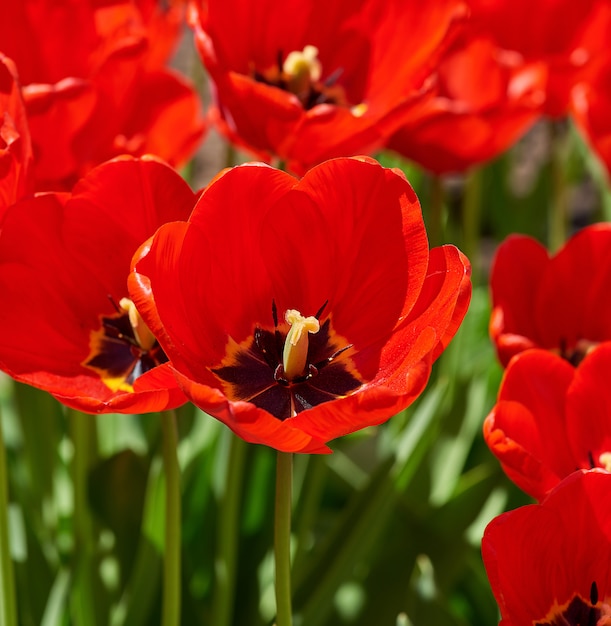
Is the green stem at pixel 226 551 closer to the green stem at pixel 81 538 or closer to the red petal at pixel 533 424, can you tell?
→ the green stem at pixel 81 538

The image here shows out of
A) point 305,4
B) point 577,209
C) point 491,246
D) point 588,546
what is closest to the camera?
point 588,546

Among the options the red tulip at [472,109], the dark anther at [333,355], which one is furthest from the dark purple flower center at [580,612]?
the red tulip at [472,109]

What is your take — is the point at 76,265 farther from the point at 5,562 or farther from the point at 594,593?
the point at 594,593

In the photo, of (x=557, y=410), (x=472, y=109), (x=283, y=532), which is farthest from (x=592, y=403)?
(x=472, y=109)

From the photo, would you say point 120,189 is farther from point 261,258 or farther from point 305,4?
point 305,4

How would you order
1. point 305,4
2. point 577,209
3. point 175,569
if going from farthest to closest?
point 577,209 → point 305,4 → point 175,569

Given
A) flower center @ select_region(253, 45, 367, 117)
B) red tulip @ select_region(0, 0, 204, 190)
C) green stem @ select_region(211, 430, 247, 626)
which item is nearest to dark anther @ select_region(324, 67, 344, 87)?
flower center @ select_region(253, 45, 367, 117)

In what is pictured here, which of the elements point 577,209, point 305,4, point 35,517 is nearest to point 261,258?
point 305,4

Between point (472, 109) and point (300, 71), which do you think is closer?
point (300, 71)
